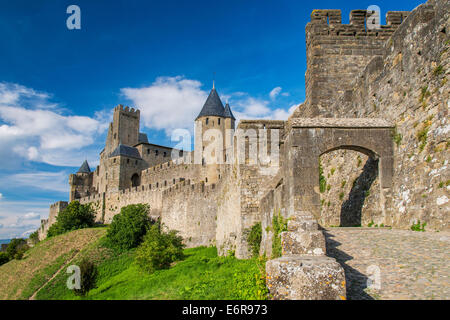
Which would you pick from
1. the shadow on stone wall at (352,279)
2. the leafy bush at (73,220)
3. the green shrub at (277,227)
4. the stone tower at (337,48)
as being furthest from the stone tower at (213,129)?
the shadow on stone wall at (352,279)

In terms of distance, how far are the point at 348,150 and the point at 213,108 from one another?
36613mm

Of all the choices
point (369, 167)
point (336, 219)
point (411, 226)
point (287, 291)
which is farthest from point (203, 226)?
point (287, 291)

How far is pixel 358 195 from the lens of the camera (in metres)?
11.0

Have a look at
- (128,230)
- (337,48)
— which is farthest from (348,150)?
(128,230)

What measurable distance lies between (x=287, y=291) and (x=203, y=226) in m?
21.7

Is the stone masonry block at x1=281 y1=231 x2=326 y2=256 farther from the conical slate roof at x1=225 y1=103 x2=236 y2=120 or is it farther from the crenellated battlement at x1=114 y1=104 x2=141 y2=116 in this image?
the crenellated battlement at x1=114 y1=104 x2=141 y2=116

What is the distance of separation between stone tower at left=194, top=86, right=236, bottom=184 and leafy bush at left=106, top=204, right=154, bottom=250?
11899 millimetres

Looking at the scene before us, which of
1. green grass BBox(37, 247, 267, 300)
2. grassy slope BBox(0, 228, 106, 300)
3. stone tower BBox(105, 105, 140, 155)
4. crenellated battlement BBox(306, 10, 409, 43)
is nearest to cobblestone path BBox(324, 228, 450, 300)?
green grass BBox(37, 247, 267, 300)

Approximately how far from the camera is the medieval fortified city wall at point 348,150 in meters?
6.23

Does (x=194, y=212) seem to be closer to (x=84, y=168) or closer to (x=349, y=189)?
(x=349, y=189)

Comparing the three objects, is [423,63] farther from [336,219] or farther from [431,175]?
[336,219]

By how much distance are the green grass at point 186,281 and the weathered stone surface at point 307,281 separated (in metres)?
1.03

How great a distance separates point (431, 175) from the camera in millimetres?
7707

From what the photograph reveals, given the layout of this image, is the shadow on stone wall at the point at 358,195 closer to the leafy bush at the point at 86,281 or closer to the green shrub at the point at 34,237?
the leafy bush at the point at 86,281
